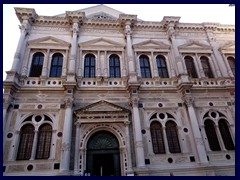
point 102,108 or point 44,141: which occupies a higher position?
point 102,108

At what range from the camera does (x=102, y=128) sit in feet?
34.3

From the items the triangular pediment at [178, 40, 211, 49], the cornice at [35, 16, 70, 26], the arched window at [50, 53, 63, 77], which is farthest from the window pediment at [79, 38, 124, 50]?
the triangular pediment at [178, 40, 211, 49]

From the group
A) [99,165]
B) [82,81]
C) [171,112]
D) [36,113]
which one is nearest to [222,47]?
[171,112]

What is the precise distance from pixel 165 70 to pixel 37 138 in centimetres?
959

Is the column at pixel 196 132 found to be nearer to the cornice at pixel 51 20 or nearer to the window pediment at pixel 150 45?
the window pediment at pixel 150 45

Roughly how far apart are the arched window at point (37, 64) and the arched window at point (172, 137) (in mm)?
9117

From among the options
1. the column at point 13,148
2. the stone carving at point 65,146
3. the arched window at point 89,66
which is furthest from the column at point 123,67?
the column at point 13,148

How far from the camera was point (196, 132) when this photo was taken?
34.2 ft

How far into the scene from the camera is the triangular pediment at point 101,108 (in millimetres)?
10562

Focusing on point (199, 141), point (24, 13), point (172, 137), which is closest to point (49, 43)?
point (24, 13)

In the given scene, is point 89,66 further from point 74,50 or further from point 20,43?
point 20,43

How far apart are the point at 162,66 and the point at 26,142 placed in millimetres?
10228

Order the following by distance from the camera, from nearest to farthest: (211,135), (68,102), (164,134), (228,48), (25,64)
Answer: (68,102)
(164,134)
(211,135)
(25,64)
(228,48)

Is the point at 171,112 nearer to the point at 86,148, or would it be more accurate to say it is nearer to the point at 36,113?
the point at 86,148
